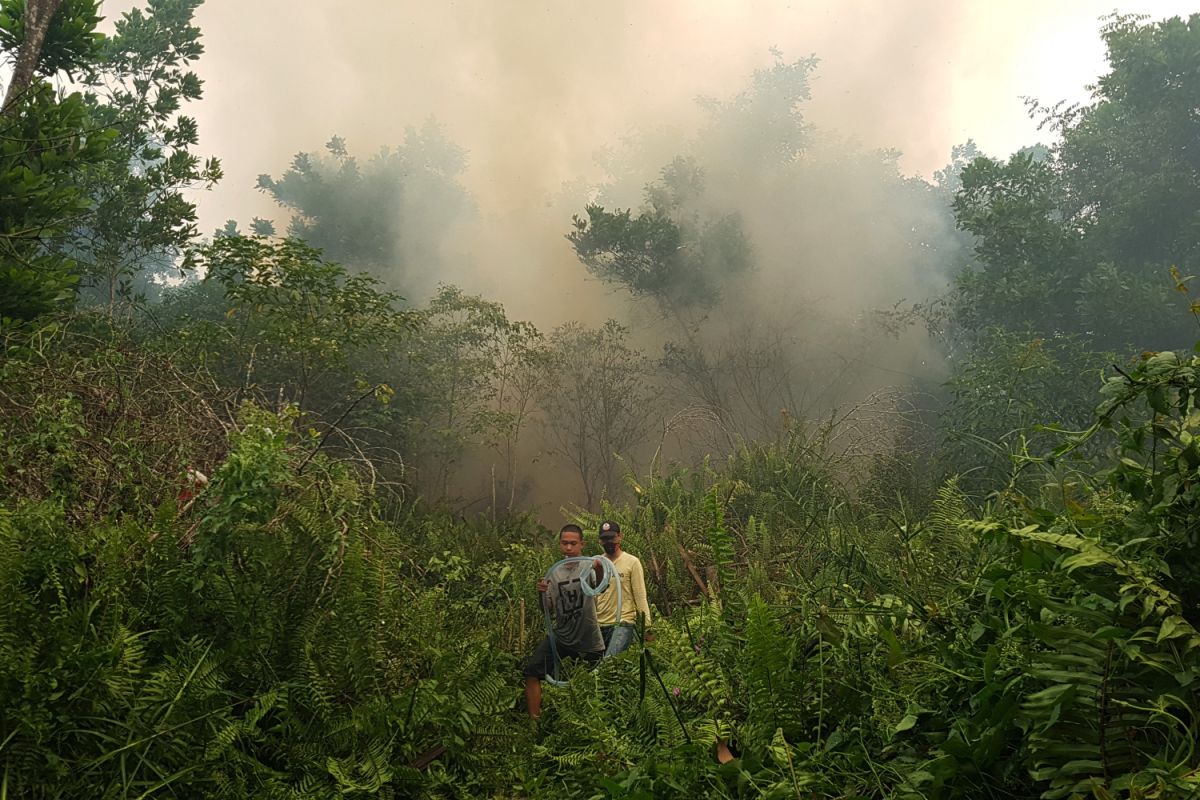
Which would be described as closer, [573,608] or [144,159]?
[573,608]

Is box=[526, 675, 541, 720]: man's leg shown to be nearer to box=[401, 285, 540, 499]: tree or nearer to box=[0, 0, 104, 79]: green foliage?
box=[0, 0, 104, 79]: green foliage

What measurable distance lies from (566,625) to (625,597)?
1.42ft

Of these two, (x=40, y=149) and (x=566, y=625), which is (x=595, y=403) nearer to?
(x=40, y=149)

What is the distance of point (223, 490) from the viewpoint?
303cm

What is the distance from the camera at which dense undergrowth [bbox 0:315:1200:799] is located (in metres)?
1.56

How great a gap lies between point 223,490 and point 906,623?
271 centimetres

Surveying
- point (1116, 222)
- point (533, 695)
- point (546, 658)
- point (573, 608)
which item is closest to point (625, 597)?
point (573, 608)

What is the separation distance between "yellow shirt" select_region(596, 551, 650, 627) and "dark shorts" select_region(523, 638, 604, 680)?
0.84 ft

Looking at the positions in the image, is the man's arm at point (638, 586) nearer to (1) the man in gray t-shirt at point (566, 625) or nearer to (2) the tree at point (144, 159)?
(1) the man in gray t-shirt at point (566, 625)

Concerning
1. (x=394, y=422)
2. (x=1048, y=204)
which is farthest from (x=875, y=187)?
(x=394, y=422)

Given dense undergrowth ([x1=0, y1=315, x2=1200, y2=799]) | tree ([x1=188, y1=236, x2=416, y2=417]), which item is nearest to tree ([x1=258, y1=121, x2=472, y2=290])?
tree ([x1=188, y1=236, x2=416, y2=417])

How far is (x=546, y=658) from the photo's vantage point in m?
4.54

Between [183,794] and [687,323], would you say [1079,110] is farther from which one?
[183,794]

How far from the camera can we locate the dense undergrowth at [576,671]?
5.11 ft
